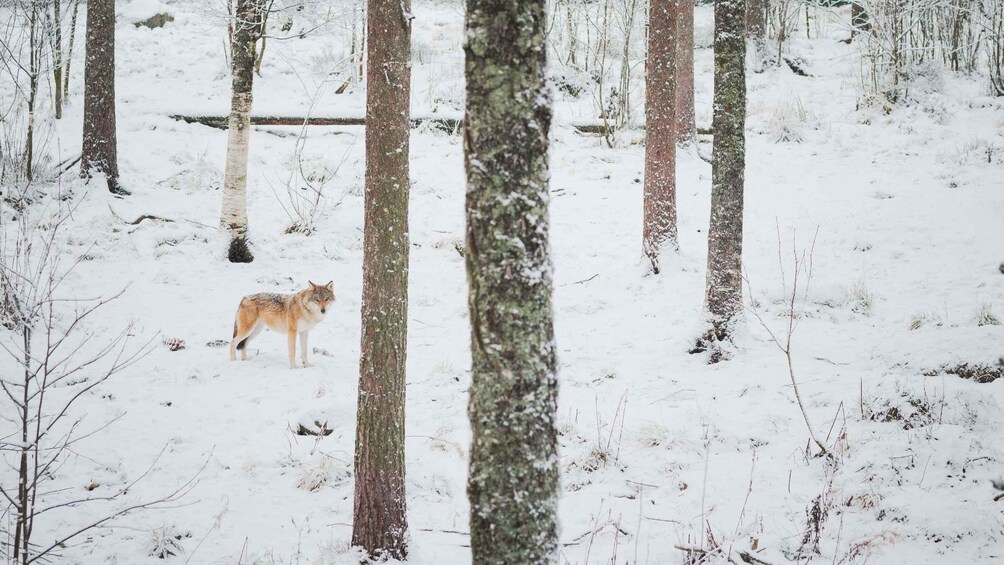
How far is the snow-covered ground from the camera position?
4586 millimetres

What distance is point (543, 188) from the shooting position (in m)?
2.26

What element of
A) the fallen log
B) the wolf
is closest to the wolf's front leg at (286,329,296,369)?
the wolf

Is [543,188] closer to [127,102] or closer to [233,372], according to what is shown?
[233,372]

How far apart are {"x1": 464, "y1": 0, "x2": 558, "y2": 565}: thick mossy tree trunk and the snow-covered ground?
35 cm

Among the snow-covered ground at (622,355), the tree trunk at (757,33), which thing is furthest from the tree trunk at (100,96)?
the tree trunk at (757,33)

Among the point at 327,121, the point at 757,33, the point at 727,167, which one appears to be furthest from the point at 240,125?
the point at 757,33

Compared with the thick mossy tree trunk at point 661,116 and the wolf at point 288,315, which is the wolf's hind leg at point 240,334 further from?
the thick mossy tree trunk at point 661,116

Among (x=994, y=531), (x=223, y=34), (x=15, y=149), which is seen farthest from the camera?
(x=223, y=34)

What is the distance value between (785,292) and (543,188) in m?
7.43

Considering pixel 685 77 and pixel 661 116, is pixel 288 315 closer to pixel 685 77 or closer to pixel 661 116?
pixel 661 116

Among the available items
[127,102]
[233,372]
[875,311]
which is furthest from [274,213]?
[875,311]

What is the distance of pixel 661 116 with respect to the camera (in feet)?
32.2

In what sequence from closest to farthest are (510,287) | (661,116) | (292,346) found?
(510,287) < (292,346) < (661,116)

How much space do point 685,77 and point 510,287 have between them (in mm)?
13929
